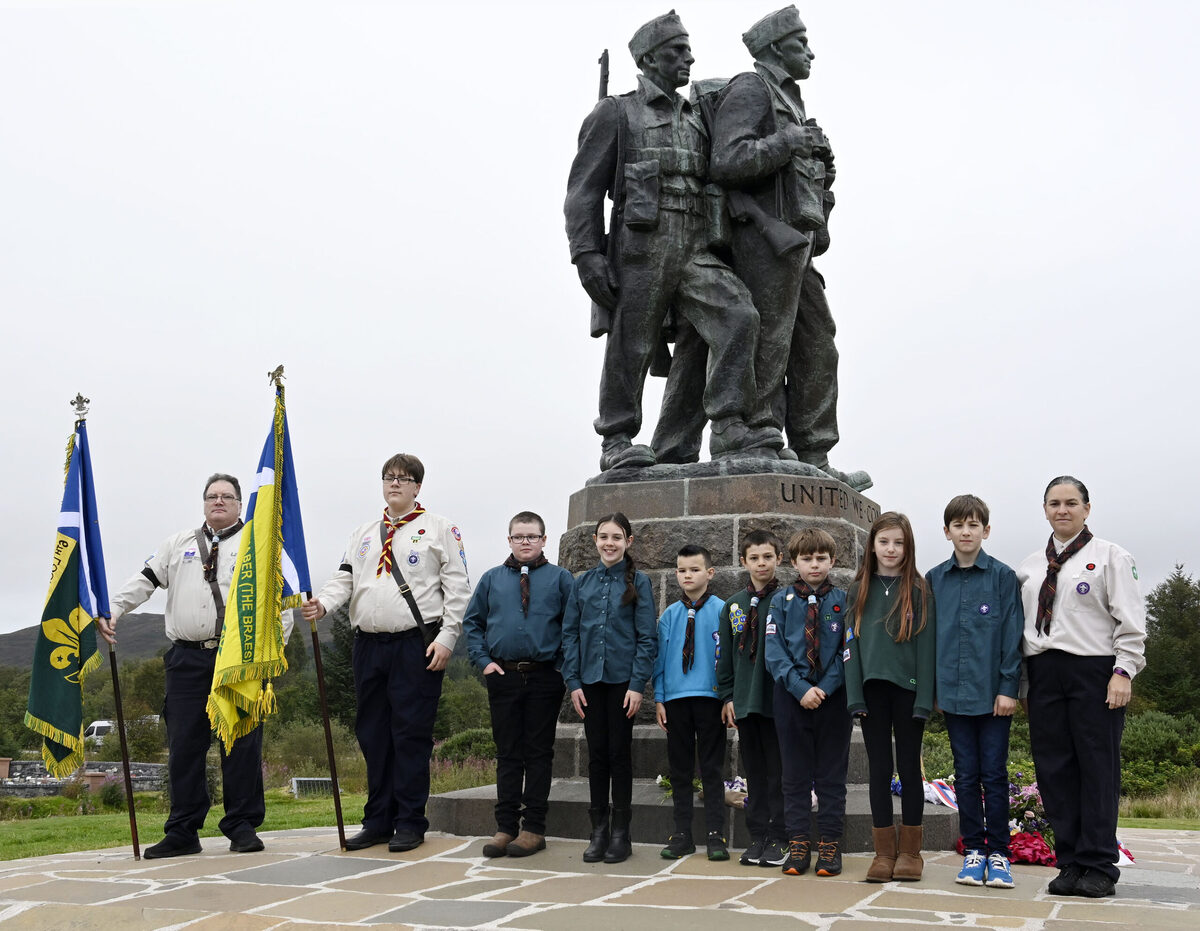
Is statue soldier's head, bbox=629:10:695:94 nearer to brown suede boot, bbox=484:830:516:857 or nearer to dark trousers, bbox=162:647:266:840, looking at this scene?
dark trousers, bbox=162:647:266:840

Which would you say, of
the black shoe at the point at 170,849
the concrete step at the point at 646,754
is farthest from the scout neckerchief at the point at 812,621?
the black shoe at the point at 170,849

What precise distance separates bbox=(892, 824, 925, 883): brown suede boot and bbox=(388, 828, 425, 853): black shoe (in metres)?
2.27

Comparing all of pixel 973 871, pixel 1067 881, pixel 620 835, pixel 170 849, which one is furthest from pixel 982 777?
pixel 170 849

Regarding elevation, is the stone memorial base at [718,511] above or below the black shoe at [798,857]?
above

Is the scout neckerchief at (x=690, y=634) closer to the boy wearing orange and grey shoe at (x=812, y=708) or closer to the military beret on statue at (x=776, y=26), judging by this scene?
the boy wearing orange and grey shoe at (x=812, y=708)

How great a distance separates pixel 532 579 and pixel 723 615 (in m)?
0.94

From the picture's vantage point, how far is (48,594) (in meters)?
5.98

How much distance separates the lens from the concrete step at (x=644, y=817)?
524 centimetres

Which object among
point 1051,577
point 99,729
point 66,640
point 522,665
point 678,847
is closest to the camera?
point 1051,577

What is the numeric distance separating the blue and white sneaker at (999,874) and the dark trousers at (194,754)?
3553mm

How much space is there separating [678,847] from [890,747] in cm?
112

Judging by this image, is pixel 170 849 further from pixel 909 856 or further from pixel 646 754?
pixel 909 856

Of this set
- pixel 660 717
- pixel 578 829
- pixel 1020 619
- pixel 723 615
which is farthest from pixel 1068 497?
pixel 578 829

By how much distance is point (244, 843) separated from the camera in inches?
226
